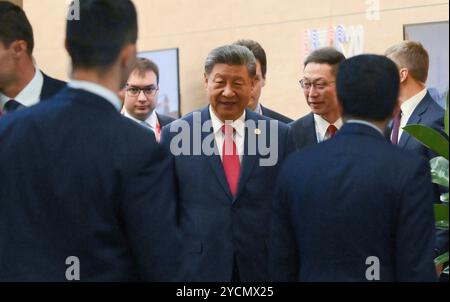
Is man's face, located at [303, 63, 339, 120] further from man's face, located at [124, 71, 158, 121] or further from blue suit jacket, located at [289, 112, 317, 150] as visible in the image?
man's face, located at [124, 71, 158, 121]

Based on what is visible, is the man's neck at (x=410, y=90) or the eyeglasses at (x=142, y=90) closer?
the man's neck at (x=410, y=90)

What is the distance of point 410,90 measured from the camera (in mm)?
3869

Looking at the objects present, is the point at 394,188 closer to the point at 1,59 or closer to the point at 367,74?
the point at 367,74

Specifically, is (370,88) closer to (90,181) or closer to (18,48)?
(90,181)

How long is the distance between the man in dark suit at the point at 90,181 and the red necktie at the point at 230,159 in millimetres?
1061

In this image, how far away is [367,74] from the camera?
2.27 meters

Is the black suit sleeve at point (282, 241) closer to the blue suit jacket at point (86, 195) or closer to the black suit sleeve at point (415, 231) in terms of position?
the black suit sleeve at point (415, 231)

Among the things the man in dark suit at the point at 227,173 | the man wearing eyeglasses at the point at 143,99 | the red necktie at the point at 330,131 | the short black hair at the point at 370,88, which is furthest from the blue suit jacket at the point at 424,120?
the short black hair at the point at 370,88

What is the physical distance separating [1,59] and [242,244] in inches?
43.0

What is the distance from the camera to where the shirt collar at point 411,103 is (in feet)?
12.5

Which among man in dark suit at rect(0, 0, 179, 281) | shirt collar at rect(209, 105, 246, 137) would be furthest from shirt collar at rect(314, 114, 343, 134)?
man in dark suit at rect(0, 0, 179, 281)

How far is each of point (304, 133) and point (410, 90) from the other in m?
0.74

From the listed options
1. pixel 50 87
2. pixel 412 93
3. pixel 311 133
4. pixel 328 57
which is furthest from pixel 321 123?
pixel 50 87
